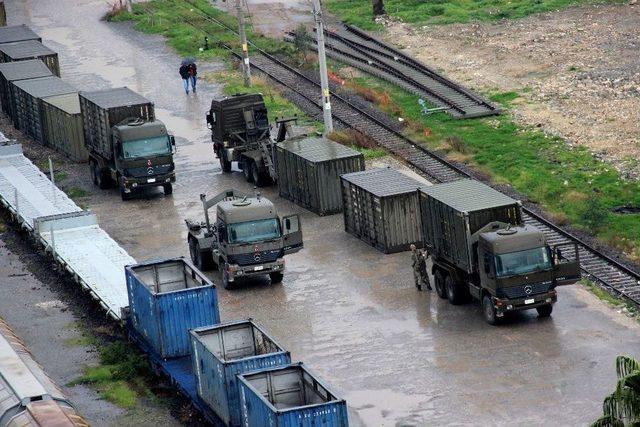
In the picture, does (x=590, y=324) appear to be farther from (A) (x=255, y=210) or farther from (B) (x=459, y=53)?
(B) (x=459, y=53)

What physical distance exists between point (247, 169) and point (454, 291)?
18.1m

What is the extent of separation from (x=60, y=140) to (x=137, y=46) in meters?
22.0

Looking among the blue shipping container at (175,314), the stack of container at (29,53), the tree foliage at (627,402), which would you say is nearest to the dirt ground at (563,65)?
the stack of container at (29,53)

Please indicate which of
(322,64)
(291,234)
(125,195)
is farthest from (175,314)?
(322,64)

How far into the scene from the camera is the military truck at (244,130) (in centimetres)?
5931

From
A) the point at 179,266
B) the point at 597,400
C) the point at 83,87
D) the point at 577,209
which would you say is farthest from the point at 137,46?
the point at 597,400

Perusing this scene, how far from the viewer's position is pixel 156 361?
39406 mm

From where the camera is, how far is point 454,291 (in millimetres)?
43562

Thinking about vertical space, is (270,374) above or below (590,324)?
above

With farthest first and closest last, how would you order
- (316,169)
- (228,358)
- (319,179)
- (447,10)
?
(447,10) < (319,179) < (316,169) < (228,358)

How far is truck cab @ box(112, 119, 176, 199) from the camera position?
56.4m

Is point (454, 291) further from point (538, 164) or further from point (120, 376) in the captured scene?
point (538, 164)

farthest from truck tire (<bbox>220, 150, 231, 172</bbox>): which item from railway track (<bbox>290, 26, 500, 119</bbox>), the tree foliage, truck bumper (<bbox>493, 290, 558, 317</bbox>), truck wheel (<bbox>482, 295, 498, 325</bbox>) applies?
the tree foliage

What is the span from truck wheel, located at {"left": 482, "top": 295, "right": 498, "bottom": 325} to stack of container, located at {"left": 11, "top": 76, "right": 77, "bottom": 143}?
31179 mm
